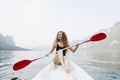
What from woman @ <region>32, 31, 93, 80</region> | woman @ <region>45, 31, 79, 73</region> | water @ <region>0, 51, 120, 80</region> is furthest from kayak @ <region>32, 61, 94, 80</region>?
water @ <region>0, 51, 120, 80</region>

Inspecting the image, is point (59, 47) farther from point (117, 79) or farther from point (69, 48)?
point (117, 79)

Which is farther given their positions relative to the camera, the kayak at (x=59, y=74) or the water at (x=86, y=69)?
the water at (x=86, y=69)

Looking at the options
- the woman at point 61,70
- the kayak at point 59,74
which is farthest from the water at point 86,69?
the woman at point 61,70

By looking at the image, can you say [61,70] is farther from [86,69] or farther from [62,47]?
[86,69]

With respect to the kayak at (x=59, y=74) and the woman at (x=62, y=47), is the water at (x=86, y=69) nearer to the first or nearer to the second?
the kayak at (x=59, y=74)

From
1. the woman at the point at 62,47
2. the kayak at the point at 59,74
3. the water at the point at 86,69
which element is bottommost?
the water at the point at 86,69

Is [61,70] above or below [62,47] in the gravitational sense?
below

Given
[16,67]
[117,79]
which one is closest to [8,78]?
[117,79]

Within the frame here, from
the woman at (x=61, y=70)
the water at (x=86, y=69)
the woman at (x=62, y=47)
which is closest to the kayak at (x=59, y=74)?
the woman at (x=61, y=70)

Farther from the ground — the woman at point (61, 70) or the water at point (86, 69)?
the woman at point (61, 70)

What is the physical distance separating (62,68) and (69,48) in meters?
0.66

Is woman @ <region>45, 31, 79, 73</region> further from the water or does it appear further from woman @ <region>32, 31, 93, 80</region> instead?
the water

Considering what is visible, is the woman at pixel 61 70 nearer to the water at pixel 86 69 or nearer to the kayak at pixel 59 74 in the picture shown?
the kayak at pixel 59 74

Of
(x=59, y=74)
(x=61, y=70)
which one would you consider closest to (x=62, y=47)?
(x=61, y=70)
